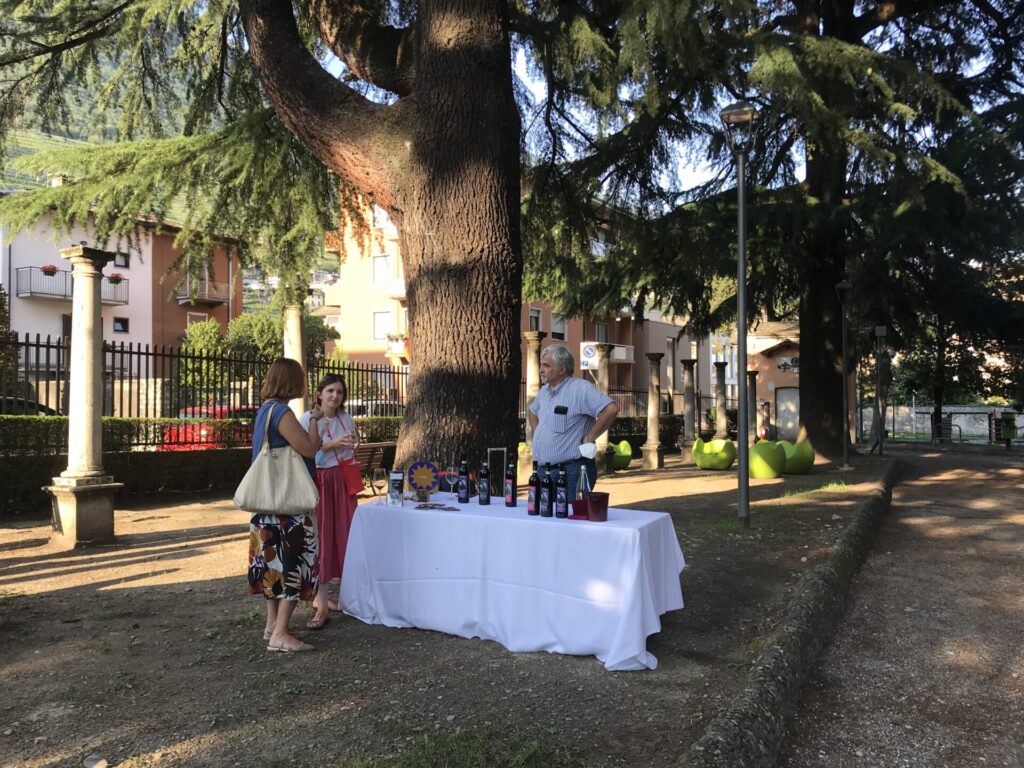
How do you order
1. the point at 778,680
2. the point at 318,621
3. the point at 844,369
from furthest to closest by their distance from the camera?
the point at 844,369, the point at 318,621, the point at 778,680

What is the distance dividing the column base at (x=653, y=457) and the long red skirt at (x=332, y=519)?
1413 centimetres

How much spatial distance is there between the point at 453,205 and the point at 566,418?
205 cm

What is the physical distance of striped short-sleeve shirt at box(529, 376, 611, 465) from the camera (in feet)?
16.8

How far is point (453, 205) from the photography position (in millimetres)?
6109

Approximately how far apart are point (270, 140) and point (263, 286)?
256 centimetres

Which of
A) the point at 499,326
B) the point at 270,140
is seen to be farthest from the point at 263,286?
the point at 499,326

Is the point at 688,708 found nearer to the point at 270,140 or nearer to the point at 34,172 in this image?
the point at 270,140

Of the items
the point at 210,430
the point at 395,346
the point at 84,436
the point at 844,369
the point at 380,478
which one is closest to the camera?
the point at 380,478

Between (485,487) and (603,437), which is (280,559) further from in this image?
(603,437)

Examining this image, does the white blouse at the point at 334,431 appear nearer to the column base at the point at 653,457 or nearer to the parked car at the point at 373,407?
the parked car at the point at 373,407

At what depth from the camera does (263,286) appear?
418 inches

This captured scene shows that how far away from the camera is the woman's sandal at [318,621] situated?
468 cm

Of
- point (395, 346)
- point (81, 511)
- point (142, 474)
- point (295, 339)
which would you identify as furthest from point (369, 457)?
point (395, 346)

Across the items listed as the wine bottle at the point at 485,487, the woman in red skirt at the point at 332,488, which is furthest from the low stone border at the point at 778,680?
the woman in red skirt at the point at 332,488
